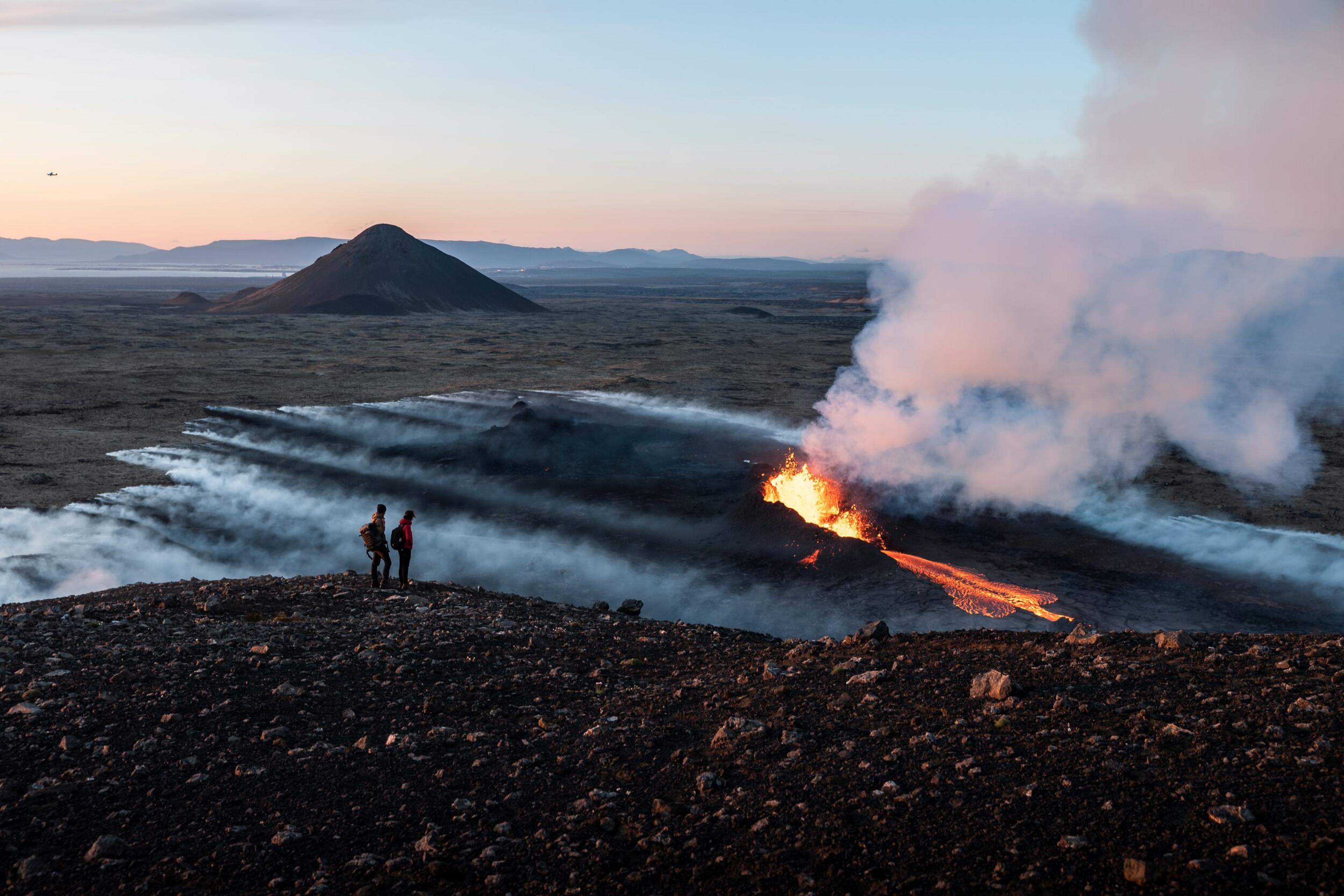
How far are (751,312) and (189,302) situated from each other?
74.2m

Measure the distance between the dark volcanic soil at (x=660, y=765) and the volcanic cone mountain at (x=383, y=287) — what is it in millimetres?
100183

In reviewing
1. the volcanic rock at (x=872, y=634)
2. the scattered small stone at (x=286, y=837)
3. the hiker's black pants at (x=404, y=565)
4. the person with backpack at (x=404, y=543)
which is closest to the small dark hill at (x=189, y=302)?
the hiker's black pants at (x=404, y=565)

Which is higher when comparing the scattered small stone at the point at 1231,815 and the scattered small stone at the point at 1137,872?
the scattered small stone at the point at 1231,815

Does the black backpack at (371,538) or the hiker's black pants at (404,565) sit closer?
the black backpack at (371,538)

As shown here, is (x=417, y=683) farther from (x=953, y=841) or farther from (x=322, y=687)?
(x=953, y=841)

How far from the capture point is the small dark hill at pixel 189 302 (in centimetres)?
11919

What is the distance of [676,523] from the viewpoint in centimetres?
2645

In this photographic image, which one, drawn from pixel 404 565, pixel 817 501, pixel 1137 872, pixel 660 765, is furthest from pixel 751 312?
pixel 1137 872

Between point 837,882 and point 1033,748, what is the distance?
9.42ft

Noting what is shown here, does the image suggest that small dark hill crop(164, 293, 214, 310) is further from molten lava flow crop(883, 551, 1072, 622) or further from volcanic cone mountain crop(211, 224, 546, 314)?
molten lava flow crop(883, 551, 1072, 622)

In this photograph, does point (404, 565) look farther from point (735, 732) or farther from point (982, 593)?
point (982, 593)

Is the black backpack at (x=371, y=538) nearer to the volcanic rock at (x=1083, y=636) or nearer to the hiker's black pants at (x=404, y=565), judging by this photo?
the hiker's black pants at (x=404, y=565)

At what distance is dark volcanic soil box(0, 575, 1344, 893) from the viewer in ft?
23.9

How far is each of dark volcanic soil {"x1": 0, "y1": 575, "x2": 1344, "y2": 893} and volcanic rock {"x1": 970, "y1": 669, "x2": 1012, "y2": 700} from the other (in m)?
0.17
